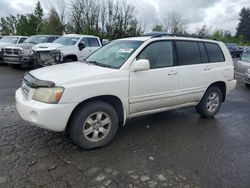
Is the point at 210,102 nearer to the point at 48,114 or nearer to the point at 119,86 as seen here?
the point at 119,86

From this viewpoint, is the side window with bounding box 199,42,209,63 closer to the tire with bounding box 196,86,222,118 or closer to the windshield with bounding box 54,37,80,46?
the tire with bounding box 196,86,222,118

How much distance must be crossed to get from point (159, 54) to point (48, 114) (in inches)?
89.4

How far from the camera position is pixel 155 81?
4207 mm

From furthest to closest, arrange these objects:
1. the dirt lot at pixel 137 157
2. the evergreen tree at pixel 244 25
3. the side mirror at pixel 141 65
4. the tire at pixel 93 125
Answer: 1. the evergreen tree at pixel 244 25
2. the side mirror at pixel 141 65
3. the tire at pixel 93 125
4. the dirt lot at pixel 137 157

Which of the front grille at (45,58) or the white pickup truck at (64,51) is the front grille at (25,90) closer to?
the white pickup truck at (64,51)

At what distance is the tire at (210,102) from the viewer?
209 inches

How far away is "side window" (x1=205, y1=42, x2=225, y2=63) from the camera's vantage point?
5.32 m

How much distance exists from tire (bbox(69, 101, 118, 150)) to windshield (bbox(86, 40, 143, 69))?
0.78 m

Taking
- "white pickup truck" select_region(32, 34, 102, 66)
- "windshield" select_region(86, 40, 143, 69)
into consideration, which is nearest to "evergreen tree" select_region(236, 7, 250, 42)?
"white pickup truck" select_region(32, 34, 102, 66)

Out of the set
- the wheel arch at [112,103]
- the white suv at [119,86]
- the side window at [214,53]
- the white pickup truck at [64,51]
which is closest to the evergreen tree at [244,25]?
the white pickup truck at [64,51]

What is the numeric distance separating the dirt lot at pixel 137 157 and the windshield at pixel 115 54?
1313 mm

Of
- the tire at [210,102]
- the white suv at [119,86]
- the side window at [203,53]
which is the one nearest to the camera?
the white suv at [119,86]

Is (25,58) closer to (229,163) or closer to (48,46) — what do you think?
(48,46)

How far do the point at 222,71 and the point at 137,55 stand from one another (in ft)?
7.82
